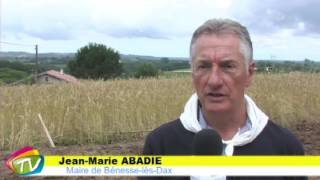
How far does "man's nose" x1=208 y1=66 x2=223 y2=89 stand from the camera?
208 cm

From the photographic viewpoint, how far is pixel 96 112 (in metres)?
11.7

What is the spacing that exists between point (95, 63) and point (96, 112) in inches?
2936

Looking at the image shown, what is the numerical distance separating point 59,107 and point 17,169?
358 inches

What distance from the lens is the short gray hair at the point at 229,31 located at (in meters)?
2.15

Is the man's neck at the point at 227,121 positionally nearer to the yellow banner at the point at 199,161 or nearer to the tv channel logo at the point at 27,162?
the yellow banner at the point at 199,161

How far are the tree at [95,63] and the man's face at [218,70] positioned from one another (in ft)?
269

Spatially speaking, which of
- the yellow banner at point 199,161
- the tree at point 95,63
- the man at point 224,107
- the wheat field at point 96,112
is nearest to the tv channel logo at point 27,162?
the yellow banner at point 199,161

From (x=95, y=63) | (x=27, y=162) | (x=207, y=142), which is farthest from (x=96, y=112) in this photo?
(x=95, y=63)

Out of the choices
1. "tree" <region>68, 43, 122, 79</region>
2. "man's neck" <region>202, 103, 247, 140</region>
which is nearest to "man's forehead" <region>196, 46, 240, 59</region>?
"man's neck" <region>202, 103, 247, 140</region>

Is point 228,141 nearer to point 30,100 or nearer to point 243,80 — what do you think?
point 243,80

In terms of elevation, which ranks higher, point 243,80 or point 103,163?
point 243,80

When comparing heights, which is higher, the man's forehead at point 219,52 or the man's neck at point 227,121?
the man's forehead at point 219,52

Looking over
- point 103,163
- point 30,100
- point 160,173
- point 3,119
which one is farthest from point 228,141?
point 30,100

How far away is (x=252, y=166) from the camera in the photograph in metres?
2.12
